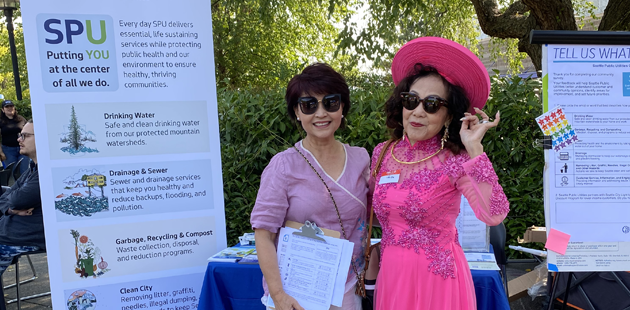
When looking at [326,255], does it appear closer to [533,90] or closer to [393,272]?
[393,272]

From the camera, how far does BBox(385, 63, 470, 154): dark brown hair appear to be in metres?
1.68

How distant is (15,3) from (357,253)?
9125mm

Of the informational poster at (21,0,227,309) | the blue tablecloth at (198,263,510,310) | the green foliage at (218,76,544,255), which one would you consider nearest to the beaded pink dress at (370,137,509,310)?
the blue tablecloth at (198,263,510,310)

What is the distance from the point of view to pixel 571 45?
2.04m

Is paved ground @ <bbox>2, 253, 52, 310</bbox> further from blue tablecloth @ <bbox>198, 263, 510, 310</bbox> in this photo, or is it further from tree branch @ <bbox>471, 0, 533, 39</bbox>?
tree branch @ <bbox>471, 0, 533, 39</bbox>

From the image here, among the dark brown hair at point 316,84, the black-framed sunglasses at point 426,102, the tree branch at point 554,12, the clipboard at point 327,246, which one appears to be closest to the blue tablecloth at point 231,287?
the clipboard at point 327,246

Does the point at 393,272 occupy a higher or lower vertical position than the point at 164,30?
lower

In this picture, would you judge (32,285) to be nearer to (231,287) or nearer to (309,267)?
(231,287)

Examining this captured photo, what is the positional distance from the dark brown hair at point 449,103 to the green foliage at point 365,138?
1708mm

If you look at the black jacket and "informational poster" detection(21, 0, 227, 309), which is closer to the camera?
"informational poster" detection(21, 0, 227, 309)

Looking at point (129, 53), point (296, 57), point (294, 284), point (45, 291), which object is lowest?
point (45, 291)

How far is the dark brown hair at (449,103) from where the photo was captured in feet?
5.50

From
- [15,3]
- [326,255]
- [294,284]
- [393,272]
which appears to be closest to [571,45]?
[393,272]

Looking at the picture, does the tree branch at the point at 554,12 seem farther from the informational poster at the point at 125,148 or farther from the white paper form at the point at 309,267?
the white paper form at the point at 309,267
